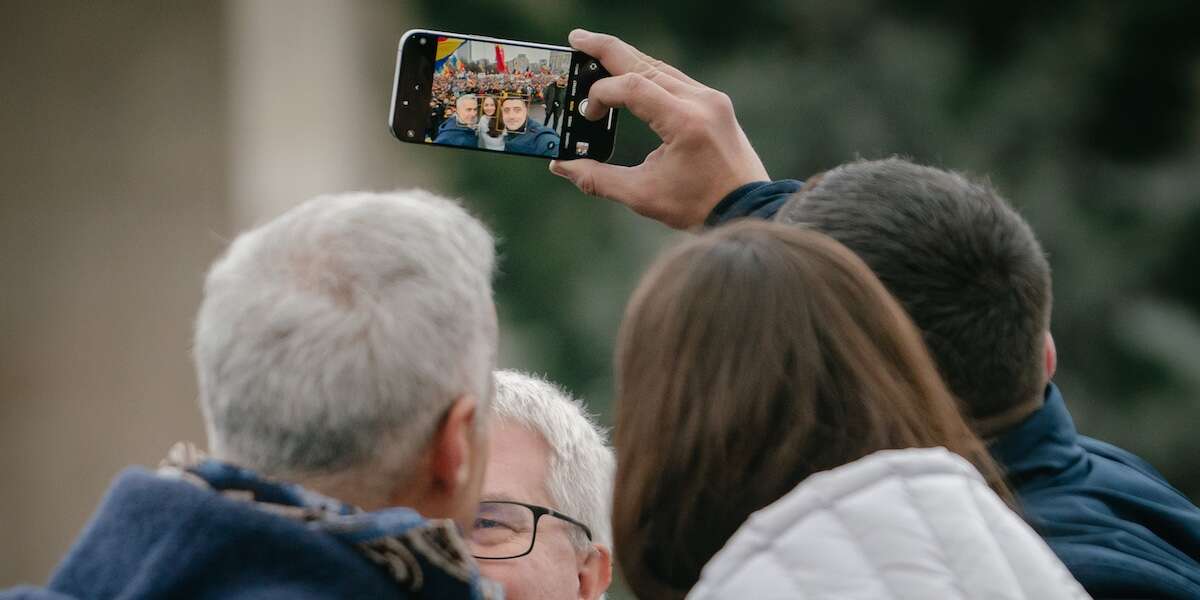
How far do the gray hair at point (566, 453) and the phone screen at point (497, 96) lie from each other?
1.51ft

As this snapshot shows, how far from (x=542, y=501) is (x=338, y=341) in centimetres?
110

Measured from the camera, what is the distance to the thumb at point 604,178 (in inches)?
94.0

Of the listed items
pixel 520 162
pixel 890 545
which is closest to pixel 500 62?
pixel 890 545

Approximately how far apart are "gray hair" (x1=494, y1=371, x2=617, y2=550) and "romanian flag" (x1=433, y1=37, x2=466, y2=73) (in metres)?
0.55

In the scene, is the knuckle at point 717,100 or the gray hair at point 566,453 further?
the gray hair at point 566,453

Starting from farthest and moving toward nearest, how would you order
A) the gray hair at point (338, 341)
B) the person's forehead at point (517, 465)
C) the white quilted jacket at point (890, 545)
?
the person's forehead at point (517, 465)
the gray hair at point (338, 341)
the white quilted jacket at point (890, 545)

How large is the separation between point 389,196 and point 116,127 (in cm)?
426

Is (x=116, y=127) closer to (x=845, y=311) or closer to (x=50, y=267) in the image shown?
(x=50, y=267)

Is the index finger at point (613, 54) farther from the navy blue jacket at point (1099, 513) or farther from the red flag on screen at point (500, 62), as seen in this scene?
the navy blue jacket at point (1099, 513)

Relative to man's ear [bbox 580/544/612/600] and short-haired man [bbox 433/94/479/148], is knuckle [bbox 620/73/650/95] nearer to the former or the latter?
short-haired man [bbox 433/94/479/148]

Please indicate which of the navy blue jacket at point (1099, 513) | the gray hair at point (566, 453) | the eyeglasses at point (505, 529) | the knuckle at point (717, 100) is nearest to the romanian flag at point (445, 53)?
the knuckle at point (717, 100)

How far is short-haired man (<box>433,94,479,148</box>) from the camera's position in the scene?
257cm

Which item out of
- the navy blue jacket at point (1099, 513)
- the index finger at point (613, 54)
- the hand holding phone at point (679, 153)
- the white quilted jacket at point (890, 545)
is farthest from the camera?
the index finger at point (613, 54)

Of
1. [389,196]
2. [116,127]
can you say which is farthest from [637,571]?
[116,127]
